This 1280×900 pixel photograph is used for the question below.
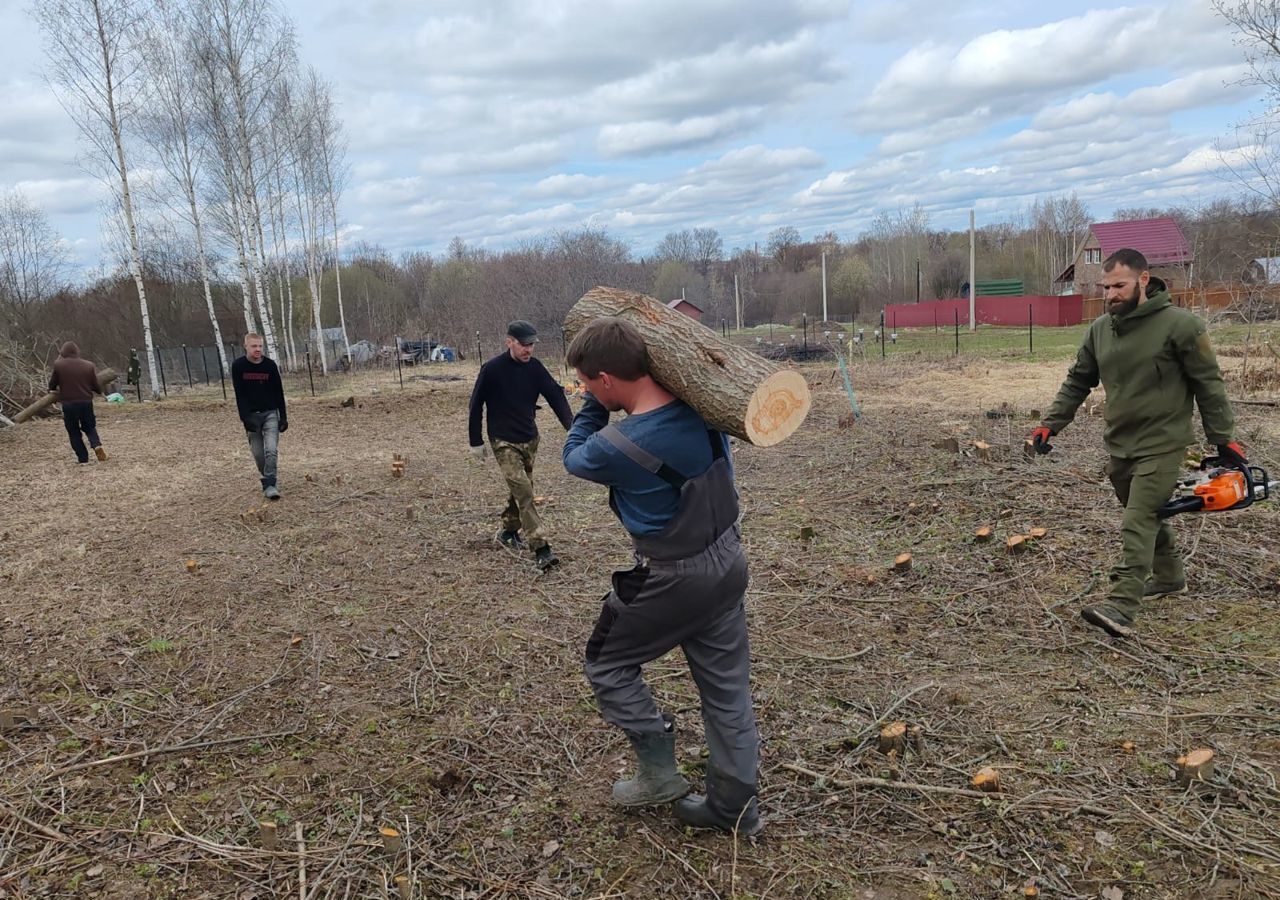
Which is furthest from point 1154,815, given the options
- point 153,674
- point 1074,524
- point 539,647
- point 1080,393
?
point 153,674

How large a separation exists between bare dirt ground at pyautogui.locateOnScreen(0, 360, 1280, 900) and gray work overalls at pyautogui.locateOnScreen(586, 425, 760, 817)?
1.30 ft

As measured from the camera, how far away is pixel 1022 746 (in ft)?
10.4

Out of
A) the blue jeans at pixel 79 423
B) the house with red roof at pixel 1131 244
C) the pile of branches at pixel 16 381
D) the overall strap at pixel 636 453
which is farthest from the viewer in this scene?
the house with red roof at pixel 1131 244

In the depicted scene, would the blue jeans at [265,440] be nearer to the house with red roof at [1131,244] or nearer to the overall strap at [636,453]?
the overall strap at [636,453]

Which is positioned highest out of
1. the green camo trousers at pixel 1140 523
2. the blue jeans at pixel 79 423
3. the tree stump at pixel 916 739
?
the blue jeans at pixel 79 423

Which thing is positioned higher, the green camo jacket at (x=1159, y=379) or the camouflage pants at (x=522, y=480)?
the green camo jacket at (x=1159, y=379)

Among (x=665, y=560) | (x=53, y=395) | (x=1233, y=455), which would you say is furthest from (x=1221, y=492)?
(x=53, y=395)

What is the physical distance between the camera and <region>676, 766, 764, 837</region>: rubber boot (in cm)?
263

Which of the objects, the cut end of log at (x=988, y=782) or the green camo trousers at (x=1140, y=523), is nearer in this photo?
the cut end of log at (x=988, y=782)

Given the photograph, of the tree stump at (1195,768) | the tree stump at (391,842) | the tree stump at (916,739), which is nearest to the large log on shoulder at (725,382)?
the tree stump at (916,739)

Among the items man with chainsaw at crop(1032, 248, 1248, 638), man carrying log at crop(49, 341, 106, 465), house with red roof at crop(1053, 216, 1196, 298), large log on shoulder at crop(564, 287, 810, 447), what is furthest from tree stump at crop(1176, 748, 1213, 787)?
house with red roof at crop(1053, 216, 1196, 298)

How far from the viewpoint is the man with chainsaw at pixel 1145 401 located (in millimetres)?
3920

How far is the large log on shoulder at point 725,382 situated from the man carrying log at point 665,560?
7 centimetres

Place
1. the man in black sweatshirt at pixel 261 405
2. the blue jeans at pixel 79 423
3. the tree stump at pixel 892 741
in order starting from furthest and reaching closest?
the blue jeans at pixel 79 423 < the man in black sweatshirt at pixel 261 405 < the tree stump at pixel 892 741
